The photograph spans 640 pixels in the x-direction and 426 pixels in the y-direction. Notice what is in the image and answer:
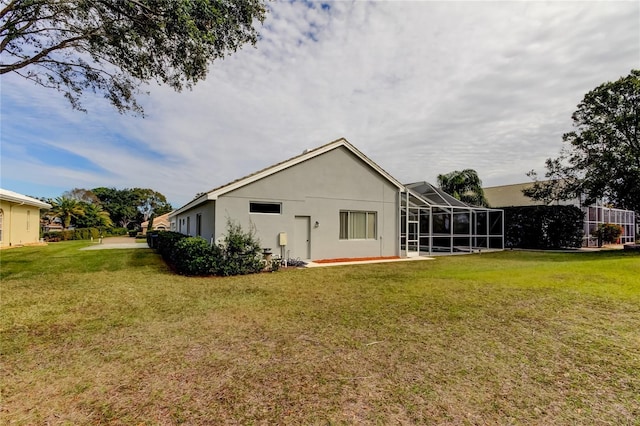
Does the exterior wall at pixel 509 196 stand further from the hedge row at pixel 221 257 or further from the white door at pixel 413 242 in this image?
the hedge row at pixel 221 257

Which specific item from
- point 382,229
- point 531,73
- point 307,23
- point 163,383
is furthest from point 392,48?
point 163,383

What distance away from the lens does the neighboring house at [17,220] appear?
63.9 ft

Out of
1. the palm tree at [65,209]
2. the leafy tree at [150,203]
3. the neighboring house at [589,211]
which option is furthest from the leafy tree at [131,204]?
the neighboring house at [589,211]

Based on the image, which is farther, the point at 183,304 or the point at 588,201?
the point at 588,201

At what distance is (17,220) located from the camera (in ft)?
69.6

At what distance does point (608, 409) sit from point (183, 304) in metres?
6.98

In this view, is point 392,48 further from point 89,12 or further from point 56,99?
point 56,99

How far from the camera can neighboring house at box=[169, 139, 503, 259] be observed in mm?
12438

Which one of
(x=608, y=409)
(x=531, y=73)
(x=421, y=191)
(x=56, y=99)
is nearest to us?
(x=608, y=409)

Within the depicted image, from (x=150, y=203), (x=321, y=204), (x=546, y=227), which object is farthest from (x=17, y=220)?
(x=150, y=203)

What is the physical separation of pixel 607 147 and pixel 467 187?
911cm

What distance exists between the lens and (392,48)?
11.2 metres

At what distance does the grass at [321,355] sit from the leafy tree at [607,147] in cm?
1426

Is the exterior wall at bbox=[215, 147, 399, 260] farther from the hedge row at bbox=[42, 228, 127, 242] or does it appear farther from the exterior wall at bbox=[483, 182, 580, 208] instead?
the hedge row at bbox=[42, 228, 127, 242]
